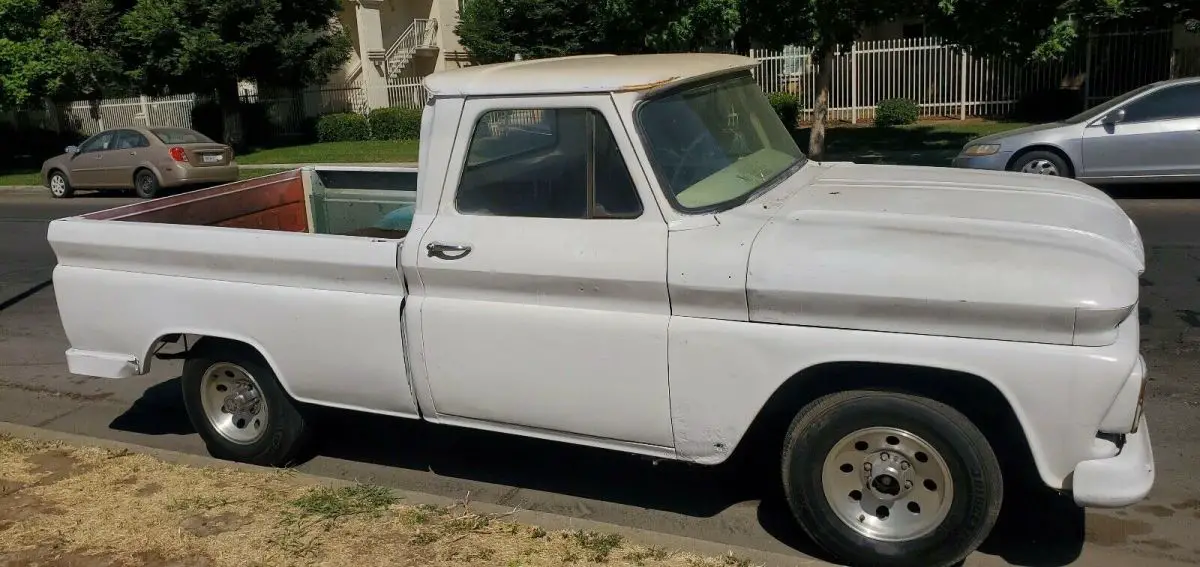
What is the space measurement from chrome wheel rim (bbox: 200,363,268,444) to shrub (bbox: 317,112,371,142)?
2503cm

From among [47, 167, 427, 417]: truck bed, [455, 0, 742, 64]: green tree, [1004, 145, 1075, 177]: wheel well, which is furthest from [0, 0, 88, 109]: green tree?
[47, 167, 427, 417]: truck bed

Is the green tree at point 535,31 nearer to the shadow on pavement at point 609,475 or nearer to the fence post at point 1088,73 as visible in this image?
the fence post at point 1088,73

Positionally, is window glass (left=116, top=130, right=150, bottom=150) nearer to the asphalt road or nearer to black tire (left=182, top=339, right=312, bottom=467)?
the asphalt road

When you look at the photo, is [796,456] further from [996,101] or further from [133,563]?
[996,101]

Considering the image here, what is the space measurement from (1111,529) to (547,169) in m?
2.82

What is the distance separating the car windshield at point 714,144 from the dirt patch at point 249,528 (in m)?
1.46

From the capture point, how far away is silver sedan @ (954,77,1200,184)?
1221 cm

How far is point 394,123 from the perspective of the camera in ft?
95.9

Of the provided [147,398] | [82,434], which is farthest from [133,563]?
[147,398]

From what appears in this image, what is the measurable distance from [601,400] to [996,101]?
2293 centimetres

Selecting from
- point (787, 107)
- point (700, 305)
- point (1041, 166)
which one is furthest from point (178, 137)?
point (700, 305)

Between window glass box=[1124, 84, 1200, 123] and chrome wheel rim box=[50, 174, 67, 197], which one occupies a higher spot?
window glass box=[1124, 84, 1200, 123]

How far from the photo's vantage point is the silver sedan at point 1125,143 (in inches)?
481

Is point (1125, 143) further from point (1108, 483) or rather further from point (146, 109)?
point (146, 109)
